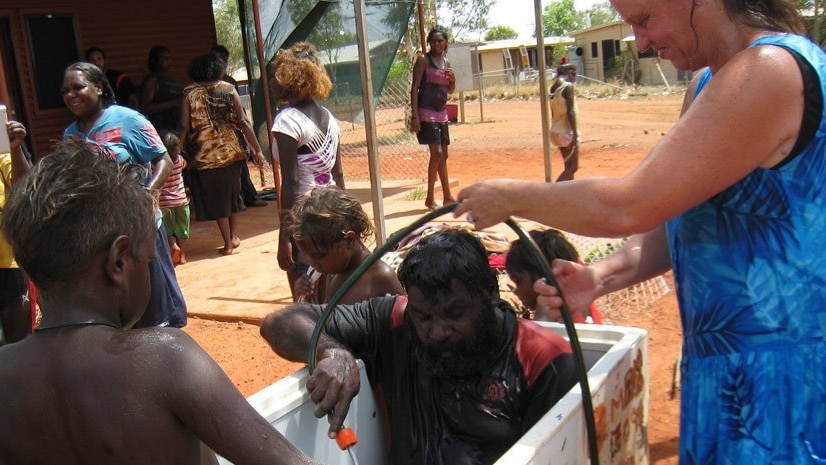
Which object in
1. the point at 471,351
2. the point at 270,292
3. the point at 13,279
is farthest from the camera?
the point at 270,292

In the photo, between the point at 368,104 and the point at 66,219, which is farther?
the point at 368,104

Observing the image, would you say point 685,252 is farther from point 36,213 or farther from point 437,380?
point 36,213

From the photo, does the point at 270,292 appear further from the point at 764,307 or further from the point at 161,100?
the point at 764,307

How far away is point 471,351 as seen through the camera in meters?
2.40

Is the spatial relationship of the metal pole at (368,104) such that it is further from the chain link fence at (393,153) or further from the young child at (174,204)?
the chain link fence at (393,153)

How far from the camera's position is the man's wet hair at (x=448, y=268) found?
241cm

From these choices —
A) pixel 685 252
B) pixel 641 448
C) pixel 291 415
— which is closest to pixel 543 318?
pixel 641 448

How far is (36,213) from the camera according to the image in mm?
1521

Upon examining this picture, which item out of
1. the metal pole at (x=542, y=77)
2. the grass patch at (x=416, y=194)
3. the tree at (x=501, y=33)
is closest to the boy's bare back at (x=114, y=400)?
the metal pole at (x=542, y=77)

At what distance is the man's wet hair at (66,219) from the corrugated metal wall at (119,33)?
27.6 ft

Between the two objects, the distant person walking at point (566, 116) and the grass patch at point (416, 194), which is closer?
the distant person walking at point (566, 116)

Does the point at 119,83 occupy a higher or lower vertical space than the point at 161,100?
higher

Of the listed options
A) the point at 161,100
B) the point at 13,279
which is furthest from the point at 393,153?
the point at 13,279

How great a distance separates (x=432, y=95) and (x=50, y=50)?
4564mm
